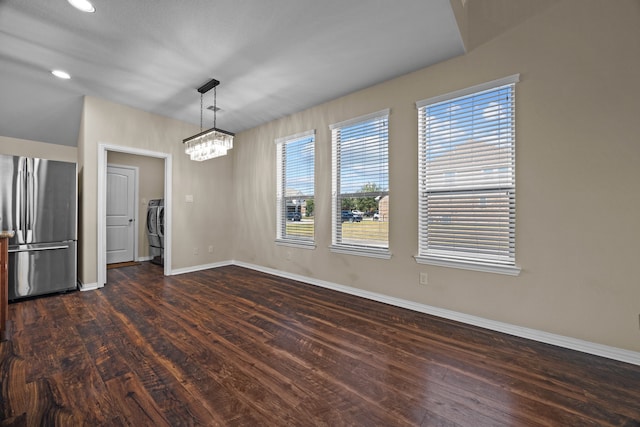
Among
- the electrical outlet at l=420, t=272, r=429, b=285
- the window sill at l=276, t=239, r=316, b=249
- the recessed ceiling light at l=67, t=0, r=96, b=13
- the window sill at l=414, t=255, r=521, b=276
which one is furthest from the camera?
the window sill at l=276, t=239, r=316, b=249

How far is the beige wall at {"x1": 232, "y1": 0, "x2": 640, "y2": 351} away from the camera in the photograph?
2055mm

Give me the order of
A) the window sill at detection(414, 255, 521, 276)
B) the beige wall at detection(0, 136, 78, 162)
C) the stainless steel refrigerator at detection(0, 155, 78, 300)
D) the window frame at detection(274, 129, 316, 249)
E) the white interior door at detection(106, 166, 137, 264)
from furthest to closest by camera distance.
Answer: the white interior door at detection(106, 166, 137, 264) → the window frame at detection(274, 129, 316, 249) → the beige wall at detection(0, 136, 78, 162) → the stainless steel refrigerator at detection(0, 155, 78, 300) → the window sill at detection(414, 255, 521, 276)

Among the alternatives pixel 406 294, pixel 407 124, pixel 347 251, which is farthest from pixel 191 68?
pixel 406 294

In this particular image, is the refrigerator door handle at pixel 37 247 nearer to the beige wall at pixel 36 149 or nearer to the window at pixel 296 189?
the beige wall at pixel 36 149

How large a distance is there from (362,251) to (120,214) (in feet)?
17.5

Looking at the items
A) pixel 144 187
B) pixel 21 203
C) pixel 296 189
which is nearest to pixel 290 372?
pixel 296 189

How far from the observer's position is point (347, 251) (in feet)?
12.1

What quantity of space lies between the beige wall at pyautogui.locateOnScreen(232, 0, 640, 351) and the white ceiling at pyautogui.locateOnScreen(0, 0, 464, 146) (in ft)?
1.86

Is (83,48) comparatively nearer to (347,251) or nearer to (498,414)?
(347,251)

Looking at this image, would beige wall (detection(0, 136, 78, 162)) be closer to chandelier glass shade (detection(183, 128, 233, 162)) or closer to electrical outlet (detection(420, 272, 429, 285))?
chandelier glass shade (detection(183, 128, 233, 162))

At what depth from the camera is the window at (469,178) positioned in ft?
8.36

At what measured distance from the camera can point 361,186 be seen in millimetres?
3598

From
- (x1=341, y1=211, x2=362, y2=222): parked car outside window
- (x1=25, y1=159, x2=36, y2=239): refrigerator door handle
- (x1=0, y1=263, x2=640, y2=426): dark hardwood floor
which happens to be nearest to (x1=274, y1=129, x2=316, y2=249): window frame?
(x1=341, y1=211, x2=362, y2=222): parked car outside window

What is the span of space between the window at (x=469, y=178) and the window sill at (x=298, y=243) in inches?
65.6
